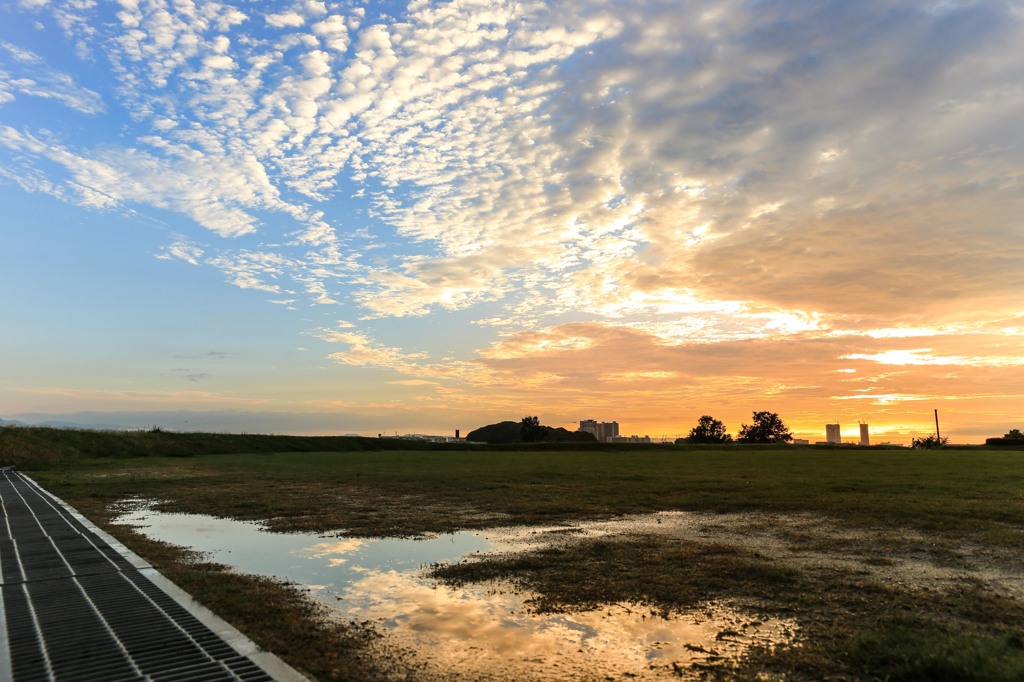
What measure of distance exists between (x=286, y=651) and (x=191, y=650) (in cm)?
88

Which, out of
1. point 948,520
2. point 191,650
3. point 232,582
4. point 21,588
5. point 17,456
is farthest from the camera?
point 17,456

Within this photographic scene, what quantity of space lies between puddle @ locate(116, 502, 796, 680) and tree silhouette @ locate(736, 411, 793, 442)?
141 m

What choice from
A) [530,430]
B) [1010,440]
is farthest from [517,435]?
[1010,440]

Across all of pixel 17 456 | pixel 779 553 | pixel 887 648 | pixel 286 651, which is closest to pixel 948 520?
pixel 779 553

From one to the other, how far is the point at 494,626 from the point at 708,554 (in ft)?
17.9

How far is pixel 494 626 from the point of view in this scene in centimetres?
683

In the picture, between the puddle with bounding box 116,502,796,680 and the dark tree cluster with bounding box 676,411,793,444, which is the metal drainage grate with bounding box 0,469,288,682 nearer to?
the puddle with bounding box 116,502,796,680

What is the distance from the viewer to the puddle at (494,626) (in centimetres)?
568

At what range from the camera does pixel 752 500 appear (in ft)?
63.4

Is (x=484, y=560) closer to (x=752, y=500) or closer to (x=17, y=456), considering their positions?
(x=752, y=500)

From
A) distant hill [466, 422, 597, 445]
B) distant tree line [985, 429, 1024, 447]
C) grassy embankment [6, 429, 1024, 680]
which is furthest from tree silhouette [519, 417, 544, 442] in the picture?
grassy embankment [6, 429, 1024, 680]

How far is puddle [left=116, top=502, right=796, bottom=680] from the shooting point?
5.68m

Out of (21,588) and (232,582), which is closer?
(21,588)

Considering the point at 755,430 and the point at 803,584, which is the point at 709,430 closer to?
the point at 755,430
